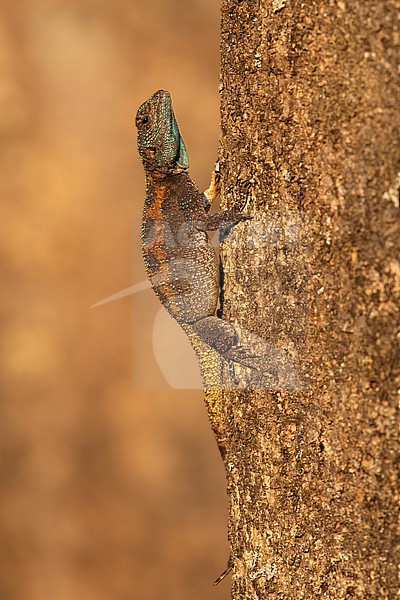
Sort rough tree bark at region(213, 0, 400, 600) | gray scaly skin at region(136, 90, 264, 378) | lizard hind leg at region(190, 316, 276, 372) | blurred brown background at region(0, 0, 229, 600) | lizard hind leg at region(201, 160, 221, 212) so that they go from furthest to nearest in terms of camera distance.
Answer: blurred brown background at region(0, 0, 229, 600) → lizard hind leg at region(201, 160, 221, 212) → gray scaly skin at region(136, 90, 264, 378) → lizard hind leg at region(190, 316, 276, 372) → rough tree bark at region(213, 0, 400, 600)

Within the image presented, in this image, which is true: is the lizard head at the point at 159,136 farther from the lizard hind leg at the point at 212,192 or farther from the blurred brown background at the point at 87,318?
the blurred brown background at the point at 87,318

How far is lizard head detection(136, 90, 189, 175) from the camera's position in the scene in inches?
56.7

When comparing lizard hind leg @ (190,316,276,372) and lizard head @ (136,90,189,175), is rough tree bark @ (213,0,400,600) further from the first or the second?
lizard head @ (136,90,189,175)

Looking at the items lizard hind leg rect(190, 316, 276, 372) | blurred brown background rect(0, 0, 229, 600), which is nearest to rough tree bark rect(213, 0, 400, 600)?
lizard hind leg rect(190, 316, 276, 372)

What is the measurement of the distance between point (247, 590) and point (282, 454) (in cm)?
28

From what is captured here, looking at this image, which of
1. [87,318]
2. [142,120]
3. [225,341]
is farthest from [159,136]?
[87,318]

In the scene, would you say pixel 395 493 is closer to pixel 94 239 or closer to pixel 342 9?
pixel 342 9

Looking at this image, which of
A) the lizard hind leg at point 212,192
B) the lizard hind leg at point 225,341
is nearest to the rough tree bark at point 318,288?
the lizard hind leg at point 225,341

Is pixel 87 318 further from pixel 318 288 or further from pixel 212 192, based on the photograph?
pixel 318 288

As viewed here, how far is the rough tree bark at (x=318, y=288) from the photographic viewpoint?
3.01ft

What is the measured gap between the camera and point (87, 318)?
249 centimetres

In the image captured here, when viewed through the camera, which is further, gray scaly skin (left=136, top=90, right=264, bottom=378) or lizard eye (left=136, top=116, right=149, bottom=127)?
lizard eye (left=136, top=116, right=149, bottom=127)

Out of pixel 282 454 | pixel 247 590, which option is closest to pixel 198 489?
pixel 247 590

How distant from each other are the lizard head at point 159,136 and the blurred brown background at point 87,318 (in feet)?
2.82
